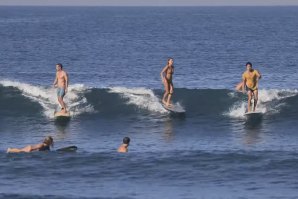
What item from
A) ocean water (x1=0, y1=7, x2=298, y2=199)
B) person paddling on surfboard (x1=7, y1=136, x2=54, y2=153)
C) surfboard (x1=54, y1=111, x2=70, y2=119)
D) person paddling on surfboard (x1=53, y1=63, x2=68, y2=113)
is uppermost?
person paddling on surfboard (x1=53, y1=63, x2=68, y2=113)

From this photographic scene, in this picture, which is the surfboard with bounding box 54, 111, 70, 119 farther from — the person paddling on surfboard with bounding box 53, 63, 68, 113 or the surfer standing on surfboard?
the surfer standing on surfboard

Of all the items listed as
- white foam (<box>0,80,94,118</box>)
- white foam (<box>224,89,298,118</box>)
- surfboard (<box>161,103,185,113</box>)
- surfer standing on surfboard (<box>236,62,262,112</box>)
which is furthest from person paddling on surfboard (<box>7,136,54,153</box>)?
white foam (<box>224,89,298,118</box>)

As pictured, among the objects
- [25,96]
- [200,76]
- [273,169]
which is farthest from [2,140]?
[200,76]

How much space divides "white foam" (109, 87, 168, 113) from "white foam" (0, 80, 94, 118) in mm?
1438

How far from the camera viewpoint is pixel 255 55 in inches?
2510

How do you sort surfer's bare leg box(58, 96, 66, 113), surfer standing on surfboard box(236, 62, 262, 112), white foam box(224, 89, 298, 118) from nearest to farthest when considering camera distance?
1. surfer standing on surfboard box(236, 62, 262, 112)
2. surfer's bare leg box(58, 96, 66, 113)
3. white foam box(224, 89, 298, 118)

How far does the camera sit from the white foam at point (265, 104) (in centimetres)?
2817

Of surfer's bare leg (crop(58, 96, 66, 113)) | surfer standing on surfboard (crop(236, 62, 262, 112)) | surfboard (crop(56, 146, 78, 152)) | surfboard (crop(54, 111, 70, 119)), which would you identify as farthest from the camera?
surfboard (crop(54, 111, 70, 119))

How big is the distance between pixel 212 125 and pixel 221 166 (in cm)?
620

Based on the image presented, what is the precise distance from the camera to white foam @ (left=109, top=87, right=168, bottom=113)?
28978mm

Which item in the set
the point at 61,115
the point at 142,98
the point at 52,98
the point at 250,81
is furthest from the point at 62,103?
the point at 250,81

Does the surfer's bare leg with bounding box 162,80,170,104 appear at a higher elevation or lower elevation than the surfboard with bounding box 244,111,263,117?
higher

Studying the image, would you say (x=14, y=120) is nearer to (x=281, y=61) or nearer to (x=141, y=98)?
(x=141, y=98)

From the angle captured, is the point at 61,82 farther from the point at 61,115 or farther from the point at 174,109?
the point at 174,109
